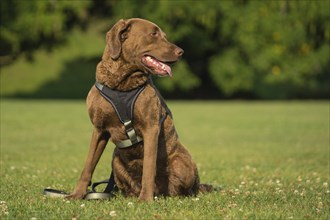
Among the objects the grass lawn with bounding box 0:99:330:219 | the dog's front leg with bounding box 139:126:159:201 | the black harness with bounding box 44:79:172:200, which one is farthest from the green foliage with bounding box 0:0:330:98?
the dog's front leg with bounding box 139:126:159:201

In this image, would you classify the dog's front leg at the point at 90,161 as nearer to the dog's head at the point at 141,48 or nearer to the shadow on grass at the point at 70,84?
the dog's head at the point at 141,48

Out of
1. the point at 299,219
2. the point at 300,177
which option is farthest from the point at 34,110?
the point at 299,219

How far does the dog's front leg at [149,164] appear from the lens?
616cm

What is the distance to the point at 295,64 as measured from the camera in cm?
3431

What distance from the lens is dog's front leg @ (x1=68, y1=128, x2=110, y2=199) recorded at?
6.43 metres

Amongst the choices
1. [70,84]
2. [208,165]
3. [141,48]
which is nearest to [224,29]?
[70,84]

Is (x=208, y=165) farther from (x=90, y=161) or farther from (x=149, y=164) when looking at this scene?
(x=149, y=164)

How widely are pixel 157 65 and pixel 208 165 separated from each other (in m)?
4.97

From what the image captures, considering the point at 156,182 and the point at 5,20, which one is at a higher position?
the point at 156,182

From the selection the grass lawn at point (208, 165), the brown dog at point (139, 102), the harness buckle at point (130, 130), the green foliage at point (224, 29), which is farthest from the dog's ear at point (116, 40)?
the green foliage at point (224, 29)

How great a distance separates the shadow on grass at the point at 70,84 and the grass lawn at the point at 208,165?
1505 cm

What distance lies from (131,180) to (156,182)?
0.89ft

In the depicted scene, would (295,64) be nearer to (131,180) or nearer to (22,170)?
(22,170)

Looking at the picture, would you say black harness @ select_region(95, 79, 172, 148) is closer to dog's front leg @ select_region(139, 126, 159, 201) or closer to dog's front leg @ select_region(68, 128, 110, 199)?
dog's front leg @ select_region(139, 126, 159, 201)
